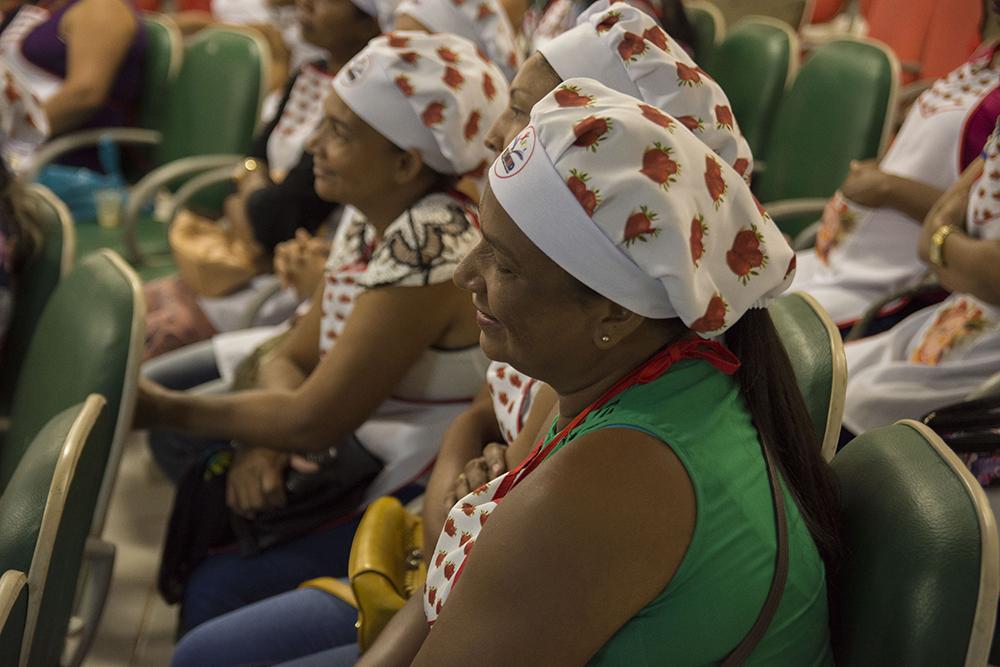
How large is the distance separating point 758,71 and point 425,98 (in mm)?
1809

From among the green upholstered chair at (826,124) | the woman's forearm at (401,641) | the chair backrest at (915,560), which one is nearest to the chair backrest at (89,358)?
the woman's forearm at (401,641)

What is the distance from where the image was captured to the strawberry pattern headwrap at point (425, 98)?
5.68 ft

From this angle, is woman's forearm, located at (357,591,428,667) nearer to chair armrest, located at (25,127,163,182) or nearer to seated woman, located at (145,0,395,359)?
seated woman, located at (145,0,395,359)

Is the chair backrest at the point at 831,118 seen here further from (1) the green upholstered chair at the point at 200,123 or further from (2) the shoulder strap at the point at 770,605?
(2) the shoulder strap at the point at 770,605

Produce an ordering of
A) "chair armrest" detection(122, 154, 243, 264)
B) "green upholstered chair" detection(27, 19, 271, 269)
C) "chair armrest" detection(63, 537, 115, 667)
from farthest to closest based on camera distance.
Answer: "green upholstered chair" detection(27, 19, 271, 269) < "chair armrest" detection(122, 154, 243, 264) < "chair armrest" detection(63, 537, 115, 667)

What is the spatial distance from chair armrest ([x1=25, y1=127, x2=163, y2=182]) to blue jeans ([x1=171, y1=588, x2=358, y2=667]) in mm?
2134

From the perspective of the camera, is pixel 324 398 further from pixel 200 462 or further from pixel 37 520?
pixel 37 520

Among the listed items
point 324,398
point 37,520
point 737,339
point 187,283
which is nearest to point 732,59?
point 187,283

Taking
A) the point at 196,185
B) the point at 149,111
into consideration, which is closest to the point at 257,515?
the point at 196,185

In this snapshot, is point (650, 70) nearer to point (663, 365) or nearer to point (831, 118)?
point (663, 365)

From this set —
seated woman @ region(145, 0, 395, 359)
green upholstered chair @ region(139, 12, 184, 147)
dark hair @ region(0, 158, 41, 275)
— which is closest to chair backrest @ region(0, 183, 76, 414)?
dark hair @ region(0, 158, 41, 275)

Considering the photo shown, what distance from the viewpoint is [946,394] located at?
1751mm

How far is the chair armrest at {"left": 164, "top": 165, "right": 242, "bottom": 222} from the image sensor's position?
3031 millimetres

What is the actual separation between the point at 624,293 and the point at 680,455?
151 millimetres
